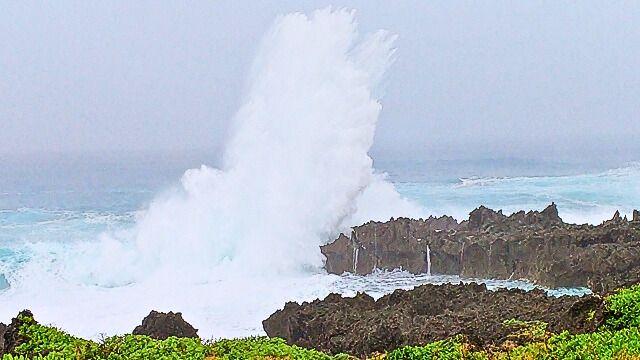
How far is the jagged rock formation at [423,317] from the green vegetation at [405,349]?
0.39 meters

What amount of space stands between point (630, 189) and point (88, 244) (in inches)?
1161

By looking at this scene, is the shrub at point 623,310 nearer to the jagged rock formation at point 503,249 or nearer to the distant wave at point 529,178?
the jagged rock formation at point 503,249

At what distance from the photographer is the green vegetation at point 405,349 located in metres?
7.15

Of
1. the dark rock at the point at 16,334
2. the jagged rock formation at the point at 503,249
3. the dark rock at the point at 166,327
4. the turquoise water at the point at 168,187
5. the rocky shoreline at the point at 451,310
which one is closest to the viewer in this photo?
the dark rock at the point at 16,334

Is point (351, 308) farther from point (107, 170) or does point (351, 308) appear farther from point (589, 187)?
point (107, 170)

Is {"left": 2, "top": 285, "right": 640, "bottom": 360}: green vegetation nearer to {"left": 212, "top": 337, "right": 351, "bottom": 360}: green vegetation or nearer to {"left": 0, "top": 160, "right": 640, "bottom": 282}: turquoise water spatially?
{"left": 212, "top": 337, "right": 351, "bottom": 360}: green vegetation

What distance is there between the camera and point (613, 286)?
46.5 ft

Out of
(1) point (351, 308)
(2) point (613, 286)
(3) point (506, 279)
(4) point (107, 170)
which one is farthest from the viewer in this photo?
(4) point (107, 170)

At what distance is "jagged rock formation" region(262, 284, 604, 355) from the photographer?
9.52 metres

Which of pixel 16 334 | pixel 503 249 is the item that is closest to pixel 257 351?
pixel 16 334

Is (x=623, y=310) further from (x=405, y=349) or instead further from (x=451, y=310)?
(x=451, y=310)

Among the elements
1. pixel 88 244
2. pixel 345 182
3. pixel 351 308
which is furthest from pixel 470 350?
pixel 88 244

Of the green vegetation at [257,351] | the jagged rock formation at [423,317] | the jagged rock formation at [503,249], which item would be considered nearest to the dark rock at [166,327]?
the jagged rock formation at [423,317]

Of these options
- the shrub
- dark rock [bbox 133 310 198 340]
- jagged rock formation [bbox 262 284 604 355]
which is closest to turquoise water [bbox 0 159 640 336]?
jagged rock formation [bbox 262 284 604 355]
